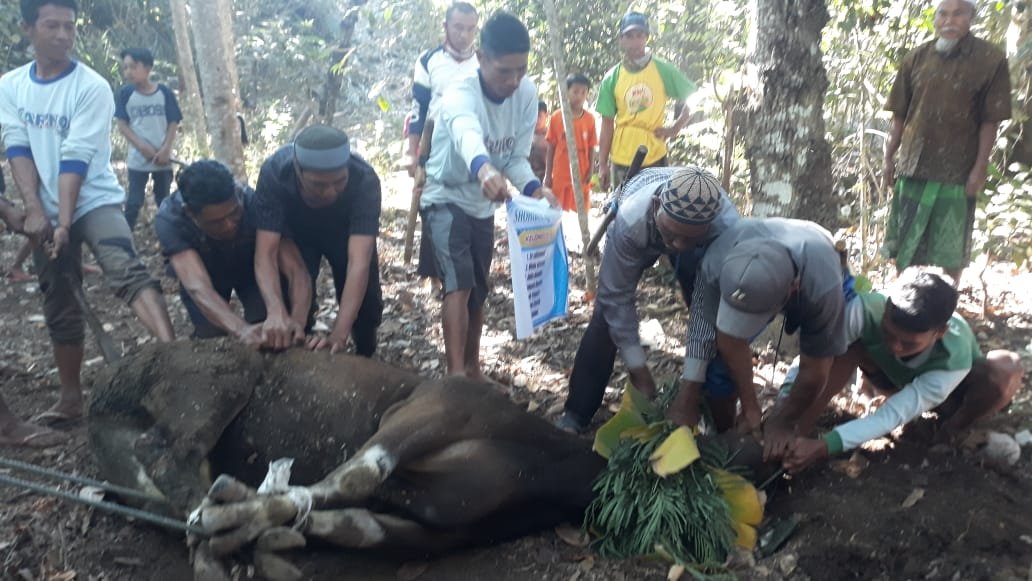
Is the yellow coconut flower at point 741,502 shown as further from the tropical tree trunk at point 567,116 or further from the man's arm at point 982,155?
the man's arm at point 982,155

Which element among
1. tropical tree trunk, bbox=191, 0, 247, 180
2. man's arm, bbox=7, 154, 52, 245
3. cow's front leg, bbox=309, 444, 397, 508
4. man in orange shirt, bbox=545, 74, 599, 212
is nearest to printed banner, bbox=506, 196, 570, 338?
cow's front leg, bbox=309, 444, 397, 508

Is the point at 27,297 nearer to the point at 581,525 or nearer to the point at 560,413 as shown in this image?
the point at 560,413

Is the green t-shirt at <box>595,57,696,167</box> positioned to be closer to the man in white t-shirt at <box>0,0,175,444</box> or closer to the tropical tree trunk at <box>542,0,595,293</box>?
the tropical tree trunk at <box>542,0,595,293</box>

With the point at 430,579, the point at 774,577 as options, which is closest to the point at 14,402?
the point at 430,579

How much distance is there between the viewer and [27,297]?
727 cm

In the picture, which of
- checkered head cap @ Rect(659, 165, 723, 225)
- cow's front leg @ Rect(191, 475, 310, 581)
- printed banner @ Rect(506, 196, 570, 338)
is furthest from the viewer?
printed banner @ Rect(506, 196, 570, 338)

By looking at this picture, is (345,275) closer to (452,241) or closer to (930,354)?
(452,241)

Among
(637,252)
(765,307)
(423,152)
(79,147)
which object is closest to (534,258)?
(637,252)

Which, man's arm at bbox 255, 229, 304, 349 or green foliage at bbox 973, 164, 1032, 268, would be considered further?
green foliage at bbox 973, 164, 1032, 268

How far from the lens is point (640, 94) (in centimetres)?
682

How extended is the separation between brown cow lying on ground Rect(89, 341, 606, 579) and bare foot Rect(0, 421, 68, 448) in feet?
3.02

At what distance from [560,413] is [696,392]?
1.26 metres

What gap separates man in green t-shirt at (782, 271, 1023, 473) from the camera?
3.44m

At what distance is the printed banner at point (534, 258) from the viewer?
14.6 ft
